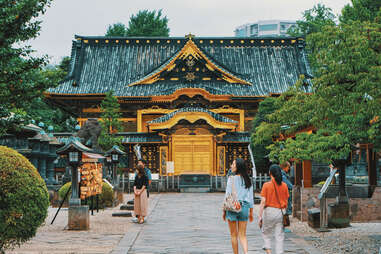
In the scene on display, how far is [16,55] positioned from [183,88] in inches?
844

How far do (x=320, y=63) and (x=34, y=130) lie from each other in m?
13.4

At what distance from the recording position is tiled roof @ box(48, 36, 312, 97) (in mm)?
37156

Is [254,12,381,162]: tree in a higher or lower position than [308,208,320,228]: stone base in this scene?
higher

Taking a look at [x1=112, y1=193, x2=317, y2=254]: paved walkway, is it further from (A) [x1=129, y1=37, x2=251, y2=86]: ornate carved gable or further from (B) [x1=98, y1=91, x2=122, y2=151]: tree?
(A) [x1=129, y1=37, x2=251, y2=86]: ornate carved gable

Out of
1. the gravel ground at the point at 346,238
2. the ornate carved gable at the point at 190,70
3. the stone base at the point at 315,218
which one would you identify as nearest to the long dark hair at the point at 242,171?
the gravel ground at the point at 346,238

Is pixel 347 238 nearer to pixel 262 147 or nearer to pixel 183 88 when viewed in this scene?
pixel 262 147

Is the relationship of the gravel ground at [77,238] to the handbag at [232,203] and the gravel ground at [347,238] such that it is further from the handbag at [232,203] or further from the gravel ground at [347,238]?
the gravel ground at [347,238]

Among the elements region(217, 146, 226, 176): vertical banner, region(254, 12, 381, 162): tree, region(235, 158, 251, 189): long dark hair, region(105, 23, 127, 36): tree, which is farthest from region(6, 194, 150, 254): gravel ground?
region(105, 23, 127, 36): tree

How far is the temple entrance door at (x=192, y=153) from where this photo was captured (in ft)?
112

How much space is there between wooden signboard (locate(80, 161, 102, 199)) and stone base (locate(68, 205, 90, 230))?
4.82 ft

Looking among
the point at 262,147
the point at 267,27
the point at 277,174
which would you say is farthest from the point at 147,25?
the point at 267,27

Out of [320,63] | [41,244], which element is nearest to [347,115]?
[320,63]

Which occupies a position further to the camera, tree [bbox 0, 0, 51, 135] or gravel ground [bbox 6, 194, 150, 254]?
tree [bbox 0, 0, 51, 135]

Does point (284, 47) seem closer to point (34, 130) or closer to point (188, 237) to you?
point (34, 130)
